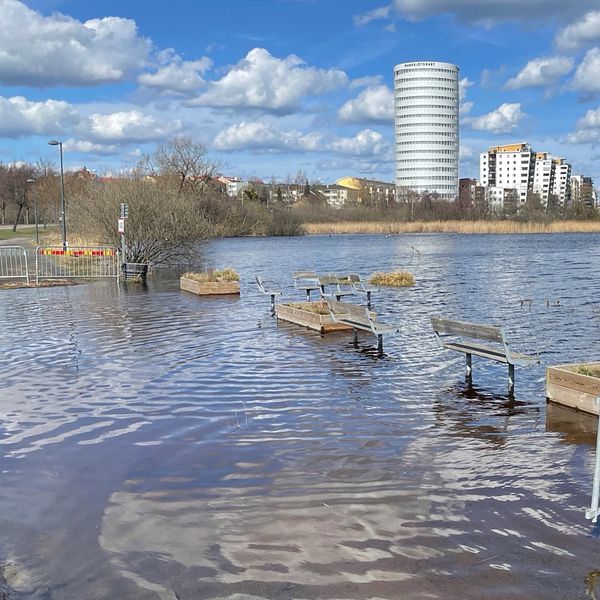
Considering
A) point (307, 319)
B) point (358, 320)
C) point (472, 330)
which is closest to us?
point (472, 330)

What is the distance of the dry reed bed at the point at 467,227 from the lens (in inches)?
3354

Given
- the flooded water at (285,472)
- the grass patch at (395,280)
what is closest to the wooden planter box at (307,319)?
the flooded water at (285,472)

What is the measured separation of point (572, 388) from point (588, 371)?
0.32m

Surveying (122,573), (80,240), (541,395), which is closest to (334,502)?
(122,573)

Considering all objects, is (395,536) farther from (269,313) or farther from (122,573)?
(269,313)

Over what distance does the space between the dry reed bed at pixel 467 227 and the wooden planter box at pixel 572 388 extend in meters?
76.1

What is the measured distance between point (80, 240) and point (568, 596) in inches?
1574

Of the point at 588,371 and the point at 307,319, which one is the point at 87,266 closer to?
the point at 307,319

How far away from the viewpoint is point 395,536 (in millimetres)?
5379

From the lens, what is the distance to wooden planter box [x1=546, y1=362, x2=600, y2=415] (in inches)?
340

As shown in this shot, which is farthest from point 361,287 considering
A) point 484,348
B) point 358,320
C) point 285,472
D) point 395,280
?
point 285,472

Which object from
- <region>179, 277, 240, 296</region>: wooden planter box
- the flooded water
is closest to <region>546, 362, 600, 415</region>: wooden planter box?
the flooded water

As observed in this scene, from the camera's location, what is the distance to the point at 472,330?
10305mm

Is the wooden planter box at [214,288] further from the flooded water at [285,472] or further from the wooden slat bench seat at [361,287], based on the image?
the flooded water at [285,472]
